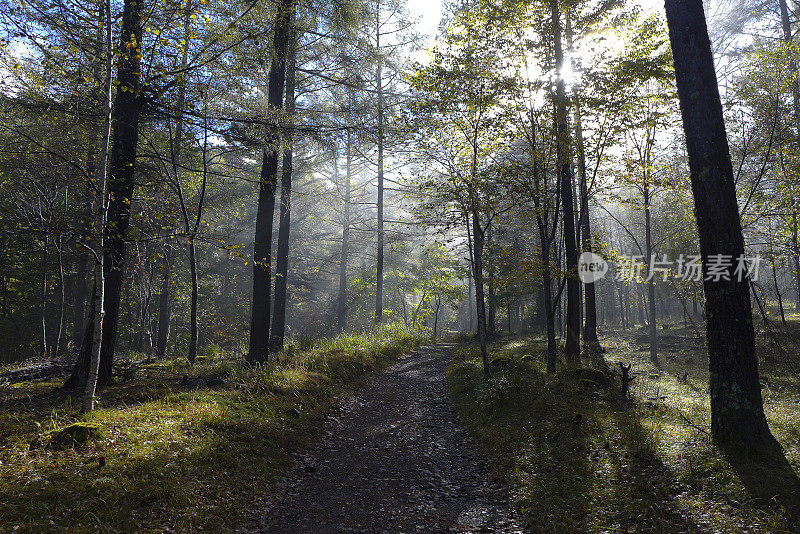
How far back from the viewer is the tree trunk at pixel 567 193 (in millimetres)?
A: 8773

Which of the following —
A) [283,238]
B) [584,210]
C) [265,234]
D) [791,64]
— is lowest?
[265,234]

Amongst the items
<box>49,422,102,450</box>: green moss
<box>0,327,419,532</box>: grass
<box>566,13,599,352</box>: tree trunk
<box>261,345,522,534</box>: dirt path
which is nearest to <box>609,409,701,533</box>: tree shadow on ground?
Result: <box>261,345,522,534</box>: dirt path

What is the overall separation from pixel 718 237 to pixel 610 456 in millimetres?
3010

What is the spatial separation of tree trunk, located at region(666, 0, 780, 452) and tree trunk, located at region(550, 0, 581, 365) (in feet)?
12.0

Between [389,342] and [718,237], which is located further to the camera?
[389,342]

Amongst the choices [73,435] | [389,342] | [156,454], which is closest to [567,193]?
[389,342]

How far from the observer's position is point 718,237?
4.73 metres

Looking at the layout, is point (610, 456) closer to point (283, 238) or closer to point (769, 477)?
point (769, 477)

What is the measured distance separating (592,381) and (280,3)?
10.1 metres

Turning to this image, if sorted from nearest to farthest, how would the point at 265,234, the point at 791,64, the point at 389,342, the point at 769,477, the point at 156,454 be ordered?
the point at 769,477 → the point at 156,454 → the point at 265,234 → the point at 791,64 → the point at 389,342

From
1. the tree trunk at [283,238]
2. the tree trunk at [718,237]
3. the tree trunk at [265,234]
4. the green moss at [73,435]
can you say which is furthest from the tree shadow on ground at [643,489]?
the tree trunk at [283,238]

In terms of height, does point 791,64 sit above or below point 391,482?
above

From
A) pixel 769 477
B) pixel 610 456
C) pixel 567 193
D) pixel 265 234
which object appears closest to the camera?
pixel 769 477

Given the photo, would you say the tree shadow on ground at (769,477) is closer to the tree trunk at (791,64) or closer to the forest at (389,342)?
the forest at (389,342)
